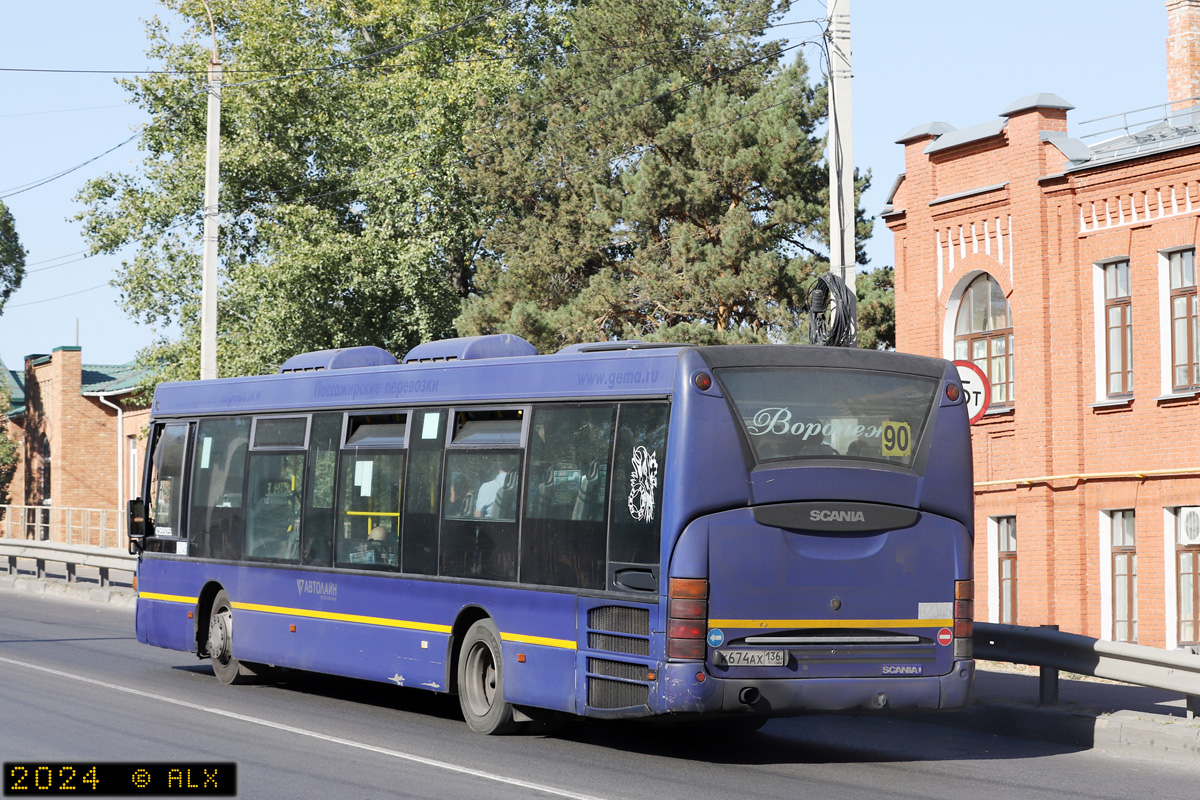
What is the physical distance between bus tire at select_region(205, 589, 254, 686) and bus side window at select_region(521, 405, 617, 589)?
5488 millimetres

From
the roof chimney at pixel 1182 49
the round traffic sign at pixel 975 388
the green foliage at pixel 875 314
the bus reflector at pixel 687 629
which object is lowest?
the bus reflector at pixel 687 629

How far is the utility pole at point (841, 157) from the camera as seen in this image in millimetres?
17375

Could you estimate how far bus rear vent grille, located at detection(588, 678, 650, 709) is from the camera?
1059 cm

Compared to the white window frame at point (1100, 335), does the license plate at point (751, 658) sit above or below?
below

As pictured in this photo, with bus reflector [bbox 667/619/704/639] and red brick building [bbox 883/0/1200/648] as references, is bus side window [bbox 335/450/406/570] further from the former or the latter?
red brick building [bbox 883/0/1200/648]

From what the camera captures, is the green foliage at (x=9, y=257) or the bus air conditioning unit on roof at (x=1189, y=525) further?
the green foliage at (x=9, y=257)

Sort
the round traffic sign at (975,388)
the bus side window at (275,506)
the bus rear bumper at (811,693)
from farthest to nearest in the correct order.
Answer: the bus side window at (275,506) < the round traffic sign at (975,388) < the bus rear bumper at (811,693)

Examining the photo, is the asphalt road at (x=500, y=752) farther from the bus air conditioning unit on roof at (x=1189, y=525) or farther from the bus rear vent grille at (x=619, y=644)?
the bus air conditioning unit on roof at (x=1189, y=525)

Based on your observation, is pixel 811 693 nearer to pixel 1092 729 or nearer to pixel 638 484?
pixel 638 484

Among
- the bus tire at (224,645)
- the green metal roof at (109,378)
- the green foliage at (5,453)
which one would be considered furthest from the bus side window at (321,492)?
the green foliage at (5,453)

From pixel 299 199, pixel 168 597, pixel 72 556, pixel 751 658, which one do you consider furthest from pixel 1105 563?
pixel 299 199

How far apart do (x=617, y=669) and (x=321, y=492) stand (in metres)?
4.77

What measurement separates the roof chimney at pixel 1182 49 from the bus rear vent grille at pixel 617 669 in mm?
19688

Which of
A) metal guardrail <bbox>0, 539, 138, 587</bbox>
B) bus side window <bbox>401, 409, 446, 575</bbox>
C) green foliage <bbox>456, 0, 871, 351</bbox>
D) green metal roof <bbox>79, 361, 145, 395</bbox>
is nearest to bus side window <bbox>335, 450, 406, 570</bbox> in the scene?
bus side window <bbox>401, 409, 446, 575</bbox>
